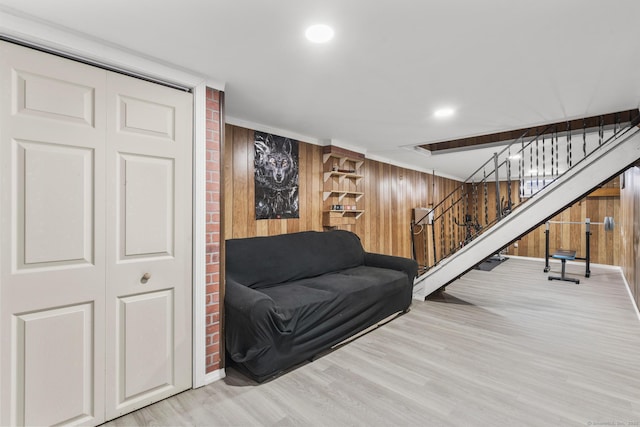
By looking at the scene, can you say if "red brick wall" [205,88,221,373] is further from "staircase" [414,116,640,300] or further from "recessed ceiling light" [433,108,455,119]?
"staircase" [414,116,640,300]

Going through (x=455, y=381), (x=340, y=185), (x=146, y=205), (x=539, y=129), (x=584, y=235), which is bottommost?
(x=455, y=381)

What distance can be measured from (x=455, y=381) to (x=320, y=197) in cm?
269

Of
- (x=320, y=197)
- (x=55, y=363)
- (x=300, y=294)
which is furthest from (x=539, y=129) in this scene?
(x=55, y=363)

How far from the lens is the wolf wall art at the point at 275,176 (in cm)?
355

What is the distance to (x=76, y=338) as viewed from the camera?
5.73ft

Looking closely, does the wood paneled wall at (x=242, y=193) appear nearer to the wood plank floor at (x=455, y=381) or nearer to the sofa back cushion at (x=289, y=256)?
the sofa back cushion at (x=289, y=256)

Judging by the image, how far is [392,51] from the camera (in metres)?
1.93

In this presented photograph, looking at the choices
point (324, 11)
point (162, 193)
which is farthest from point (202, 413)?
point (324, 11)

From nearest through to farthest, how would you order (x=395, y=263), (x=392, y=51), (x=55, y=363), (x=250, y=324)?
(x=55, y=363) < (x=392, y=51) < (x=250, y=324) < (x=395, y=263)

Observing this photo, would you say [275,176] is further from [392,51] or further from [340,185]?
[392,51]

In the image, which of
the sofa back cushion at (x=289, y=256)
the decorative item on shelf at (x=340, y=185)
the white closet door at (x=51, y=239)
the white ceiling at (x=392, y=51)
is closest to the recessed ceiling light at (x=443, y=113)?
A: the white ceiling at (x=392, y=51)

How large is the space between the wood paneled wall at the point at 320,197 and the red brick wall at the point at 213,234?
89 centimetres

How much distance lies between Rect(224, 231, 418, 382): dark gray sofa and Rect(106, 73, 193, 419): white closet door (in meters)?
0.44

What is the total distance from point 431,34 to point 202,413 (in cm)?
264
